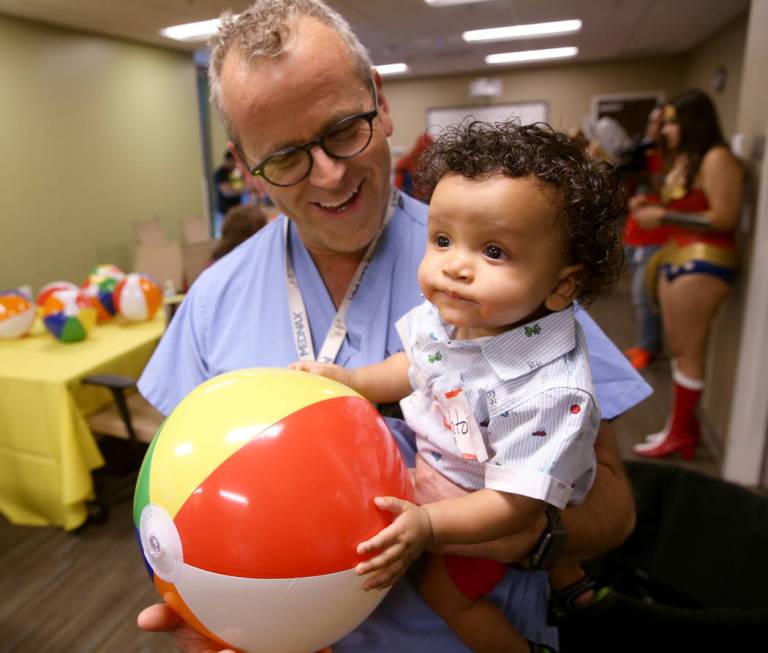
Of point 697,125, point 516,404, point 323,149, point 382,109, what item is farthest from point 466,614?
point 697,125

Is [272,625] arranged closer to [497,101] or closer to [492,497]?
[492,497]

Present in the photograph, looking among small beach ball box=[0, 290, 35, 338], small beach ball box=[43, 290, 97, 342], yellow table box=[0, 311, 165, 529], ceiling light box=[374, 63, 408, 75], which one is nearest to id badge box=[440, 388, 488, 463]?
yellow table box=[0, 311, 165, 529]

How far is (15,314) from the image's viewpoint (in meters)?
2.87

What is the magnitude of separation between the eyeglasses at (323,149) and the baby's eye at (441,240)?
296mm

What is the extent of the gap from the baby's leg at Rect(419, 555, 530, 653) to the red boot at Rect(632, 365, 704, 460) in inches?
102

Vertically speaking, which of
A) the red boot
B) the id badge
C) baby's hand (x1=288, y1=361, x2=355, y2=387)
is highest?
baby's hand (x1=288, y1=361, x2=355, y2=387)

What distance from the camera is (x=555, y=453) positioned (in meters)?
0.80

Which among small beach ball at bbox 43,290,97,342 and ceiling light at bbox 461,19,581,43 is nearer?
small beach ball at bbox 43,290,97,342

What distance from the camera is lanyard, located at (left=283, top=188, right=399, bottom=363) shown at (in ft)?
3.73

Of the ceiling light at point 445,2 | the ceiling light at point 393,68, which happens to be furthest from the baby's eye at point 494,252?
the ceiling light at point 393,68

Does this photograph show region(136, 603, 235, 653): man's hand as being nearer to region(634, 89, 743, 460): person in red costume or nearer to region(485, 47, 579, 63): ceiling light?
region(634, 89, 743, 460): person in red costume

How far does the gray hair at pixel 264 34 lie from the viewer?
969 millimetres

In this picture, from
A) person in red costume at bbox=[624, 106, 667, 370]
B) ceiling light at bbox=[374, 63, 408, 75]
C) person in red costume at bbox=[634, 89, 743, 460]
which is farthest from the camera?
ceiling light at bbox=[374, 63, 408, 75]

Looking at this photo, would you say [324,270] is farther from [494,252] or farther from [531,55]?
[531,55]
